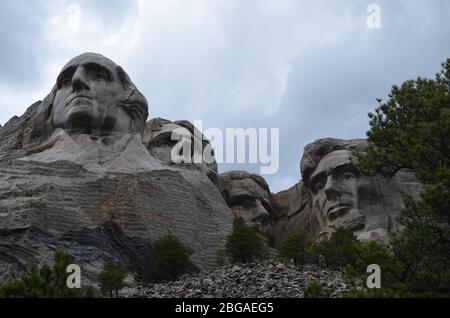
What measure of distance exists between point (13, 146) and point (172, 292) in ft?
26.7

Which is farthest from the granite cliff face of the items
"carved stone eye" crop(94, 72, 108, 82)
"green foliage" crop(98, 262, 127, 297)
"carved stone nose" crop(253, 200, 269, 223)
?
"carved stone nose" crop(253, 200, 269, 223)

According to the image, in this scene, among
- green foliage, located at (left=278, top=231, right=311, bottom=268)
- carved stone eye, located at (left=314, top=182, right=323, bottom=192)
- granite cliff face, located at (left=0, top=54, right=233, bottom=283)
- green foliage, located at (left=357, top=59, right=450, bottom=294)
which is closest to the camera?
green foliage, located at (left=357, top=59, right=450, bottom=294)

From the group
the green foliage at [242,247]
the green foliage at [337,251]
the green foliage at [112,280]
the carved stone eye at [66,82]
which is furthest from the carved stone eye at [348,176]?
the green foliage at [112,280]

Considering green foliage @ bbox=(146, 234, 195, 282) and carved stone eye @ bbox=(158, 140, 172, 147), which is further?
carved stone eye @ bbox=(158, 140, 172, 147)

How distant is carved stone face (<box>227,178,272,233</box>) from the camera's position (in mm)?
27297

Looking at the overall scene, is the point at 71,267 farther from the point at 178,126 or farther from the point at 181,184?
Result: the point at 178,126

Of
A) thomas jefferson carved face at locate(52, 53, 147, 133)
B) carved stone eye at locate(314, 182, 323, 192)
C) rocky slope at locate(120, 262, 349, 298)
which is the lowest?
rocky slope at locate(120, 262, 349, 298)

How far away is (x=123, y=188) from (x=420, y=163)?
20.1ft

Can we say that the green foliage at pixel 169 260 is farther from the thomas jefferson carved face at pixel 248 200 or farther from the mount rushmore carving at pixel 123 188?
the thomas jefferson carved face at pixel 248 200

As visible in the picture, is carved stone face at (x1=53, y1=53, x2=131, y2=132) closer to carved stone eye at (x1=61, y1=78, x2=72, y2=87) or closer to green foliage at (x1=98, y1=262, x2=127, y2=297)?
carved stone eye at (x1=61, y1=78, x2=72, y2=87)

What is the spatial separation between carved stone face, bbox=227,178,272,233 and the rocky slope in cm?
781

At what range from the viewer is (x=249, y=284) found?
1730cm

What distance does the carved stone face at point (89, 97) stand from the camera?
75.6ft

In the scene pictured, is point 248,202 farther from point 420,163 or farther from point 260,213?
point 420,163
